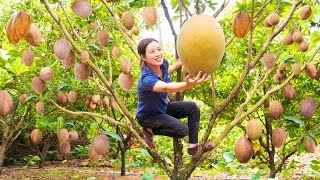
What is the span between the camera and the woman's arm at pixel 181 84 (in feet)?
4.42

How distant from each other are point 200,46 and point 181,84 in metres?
0.44

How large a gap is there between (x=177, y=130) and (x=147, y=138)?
0.83 feet

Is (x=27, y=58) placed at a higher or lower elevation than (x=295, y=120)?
higher

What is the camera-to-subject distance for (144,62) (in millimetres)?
2375

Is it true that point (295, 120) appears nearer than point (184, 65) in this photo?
No

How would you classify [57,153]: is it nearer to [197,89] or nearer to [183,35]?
[197,89]

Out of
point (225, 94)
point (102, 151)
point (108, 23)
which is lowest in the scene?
point (102, 151)

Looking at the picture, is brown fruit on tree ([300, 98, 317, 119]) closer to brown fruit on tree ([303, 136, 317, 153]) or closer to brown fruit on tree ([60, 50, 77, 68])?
brown fruit on tree ([303, 136, 317, 153])

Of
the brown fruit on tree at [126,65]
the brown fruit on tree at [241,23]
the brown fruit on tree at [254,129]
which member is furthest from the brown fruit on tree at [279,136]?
the brown fruit on tree at [126,65]

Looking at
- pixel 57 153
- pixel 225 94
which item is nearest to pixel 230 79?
pixel 225 94

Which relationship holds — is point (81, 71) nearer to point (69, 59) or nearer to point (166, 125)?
point (69, 59)

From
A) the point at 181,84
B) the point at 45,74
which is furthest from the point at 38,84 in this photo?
the point at 181,84

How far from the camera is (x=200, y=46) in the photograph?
1.26 m

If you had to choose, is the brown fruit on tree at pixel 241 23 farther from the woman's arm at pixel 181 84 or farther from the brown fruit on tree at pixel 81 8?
the brown fruit on tree at pixel 81 8
